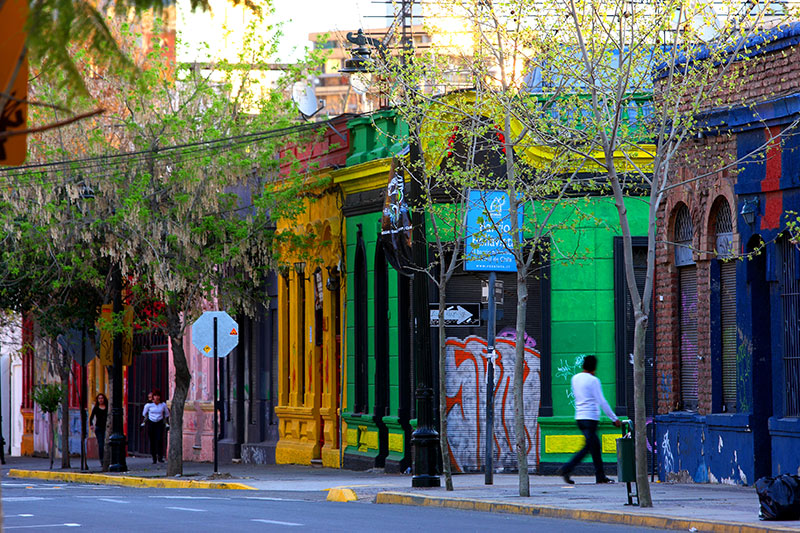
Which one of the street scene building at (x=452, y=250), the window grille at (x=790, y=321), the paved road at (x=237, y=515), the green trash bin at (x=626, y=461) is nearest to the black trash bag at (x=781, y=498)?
the street scene building at (x=452, y=250)

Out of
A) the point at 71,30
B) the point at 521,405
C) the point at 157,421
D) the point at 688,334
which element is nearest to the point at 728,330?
the point at 688,334

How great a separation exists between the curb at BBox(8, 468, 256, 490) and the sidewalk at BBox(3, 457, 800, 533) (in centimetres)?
5

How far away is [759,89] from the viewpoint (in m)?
19.7

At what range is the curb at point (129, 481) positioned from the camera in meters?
24.9

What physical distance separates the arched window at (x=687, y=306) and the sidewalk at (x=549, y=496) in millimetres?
1728

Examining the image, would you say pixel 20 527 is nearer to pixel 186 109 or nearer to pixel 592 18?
pixel 592 18

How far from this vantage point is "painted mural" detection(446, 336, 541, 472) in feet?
81.9

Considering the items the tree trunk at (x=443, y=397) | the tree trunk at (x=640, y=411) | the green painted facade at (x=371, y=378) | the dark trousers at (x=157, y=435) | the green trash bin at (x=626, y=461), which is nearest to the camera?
the tree trunk at (x=640, y=411)

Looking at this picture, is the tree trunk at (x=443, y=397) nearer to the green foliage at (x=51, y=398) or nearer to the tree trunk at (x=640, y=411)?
the tree trunk at (x=640, y=411)

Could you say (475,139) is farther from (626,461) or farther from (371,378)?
(371,378)

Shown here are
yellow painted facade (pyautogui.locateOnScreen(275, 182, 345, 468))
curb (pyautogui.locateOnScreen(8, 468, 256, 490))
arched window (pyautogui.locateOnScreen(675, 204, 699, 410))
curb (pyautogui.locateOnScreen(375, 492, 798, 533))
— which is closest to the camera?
curb (pyautogui.locateOnScreen(375, 492, 798, 533))

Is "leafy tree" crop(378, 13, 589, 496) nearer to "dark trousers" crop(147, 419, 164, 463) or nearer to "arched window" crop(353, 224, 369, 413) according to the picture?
"arched window" crop(353, 224, 369, 413)

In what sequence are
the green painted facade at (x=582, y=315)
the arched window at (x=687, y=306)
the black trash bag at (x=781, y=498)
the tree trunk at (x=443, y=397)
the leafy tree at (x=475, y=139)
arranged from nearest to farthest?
the black trash bag at (x=781, y=498)
the leafy tree at (x=475, y=139)
the tree trunk at (x=443, y=397)
the arched window at (x=687, y=306)
the green painted facade at (x=582, y=315)

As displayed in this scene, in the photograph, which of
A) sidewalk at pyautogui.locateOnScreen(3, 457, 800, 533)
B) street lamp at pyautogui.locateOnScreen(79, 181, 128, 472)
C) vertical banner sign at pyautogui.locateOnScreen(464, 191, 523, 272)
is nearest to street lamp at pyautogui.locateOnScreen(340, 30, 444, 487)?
sidewalk at pyautogui.locateOnScreen(3, 457, 800, 533)
